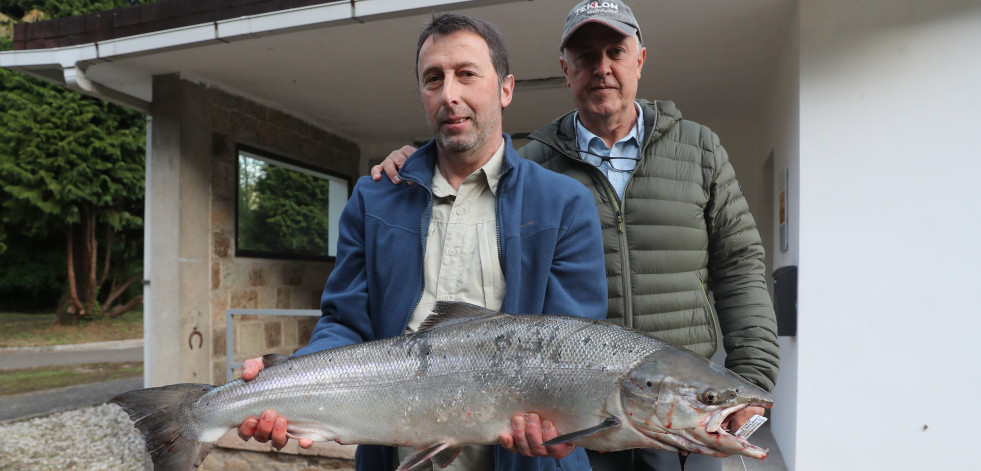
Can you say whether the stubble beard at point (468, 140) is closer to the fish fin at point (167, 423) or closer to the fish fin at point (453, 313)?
the fish fin at point (453, 313)

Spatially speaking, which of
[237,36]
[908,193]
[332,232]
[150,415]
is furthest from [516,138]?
[150,415]

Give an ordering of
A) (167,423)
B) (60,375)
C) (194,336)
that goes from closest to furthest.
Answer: (167,423) < (194,336) < (60,375)

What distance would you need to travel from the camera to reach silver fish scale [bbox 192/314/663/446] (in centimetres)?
200

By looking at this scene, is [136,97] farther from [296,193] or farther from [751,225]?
[751,225]

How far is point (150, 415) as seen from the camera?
2236mm

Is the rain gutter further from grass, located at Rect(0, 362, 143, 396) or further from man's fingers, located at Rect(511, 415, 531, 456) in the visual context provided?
grass, located at Rect(0, 362, 143, 396)

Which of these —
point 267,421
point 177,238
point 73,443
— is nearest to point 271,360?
point 267,421

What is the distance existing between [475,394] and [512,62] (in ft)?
17.3

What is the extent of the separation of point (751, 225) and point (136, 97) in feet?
21.8

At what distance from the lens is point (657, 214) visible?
2604 mm

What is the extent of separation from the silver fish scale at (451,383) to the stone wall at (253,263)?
5.78 m

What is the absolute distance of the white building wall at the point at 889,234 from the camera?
15.0 ft

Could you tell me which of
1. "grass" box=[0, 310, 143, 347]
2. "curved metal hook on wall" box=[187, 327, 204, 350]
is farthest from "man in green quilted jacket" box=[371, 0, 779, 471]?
"grass" box=[0, 310, 143, 347]

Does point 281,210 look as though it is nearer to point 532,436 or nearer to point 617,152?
point 617,152
